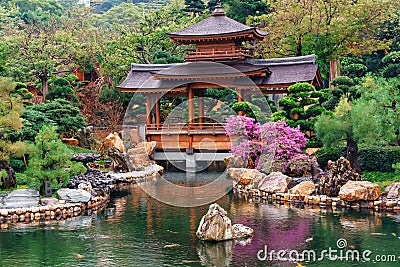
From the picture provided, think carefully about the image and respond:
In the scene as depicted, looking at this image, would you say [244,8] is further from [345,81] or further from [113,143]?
[345,81]

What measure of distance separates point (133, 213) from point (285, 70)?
11365mm

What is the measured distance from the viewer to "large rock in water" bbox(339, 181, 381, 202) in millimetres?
12984

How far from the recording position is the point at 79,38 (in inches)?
1254

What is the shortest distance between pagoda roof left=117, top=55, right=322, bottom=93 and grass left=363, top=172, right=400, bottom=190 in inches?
247

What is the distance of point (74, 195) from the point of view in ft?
44.4

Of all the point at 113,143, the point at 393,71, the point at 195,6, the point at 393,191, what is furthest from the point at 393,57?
the point at 195,6

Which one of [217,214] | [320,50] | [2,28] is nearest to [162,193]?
[217,214]

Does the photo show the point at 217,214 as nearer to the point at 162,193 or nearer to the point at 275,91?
the point at 162,193

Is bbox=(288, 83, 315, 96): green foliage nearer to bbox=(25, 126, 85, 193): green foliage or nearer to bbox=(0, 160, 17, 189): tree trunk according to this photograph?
bbox=(25, 126, 85, 193): green foliage

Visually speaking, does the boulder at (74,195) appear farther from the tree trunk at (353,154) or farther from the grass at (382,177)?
the grass at (382,177)

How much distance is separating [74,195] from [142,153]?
25.7 feet

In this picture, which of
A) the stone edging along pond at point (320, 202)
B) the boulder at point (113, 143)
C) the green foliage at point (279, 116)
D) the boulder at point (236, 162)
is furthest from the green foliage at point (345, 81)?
the boulder at point (113, 143)

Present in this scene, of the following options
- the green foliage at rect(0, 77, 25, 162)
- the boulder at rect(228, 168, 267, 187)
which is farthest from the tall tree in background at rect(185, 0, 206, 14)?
the green foliage at rect(0, 77, 25, 162)

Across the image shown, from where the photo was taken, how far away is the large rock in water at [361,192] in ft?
42.6
